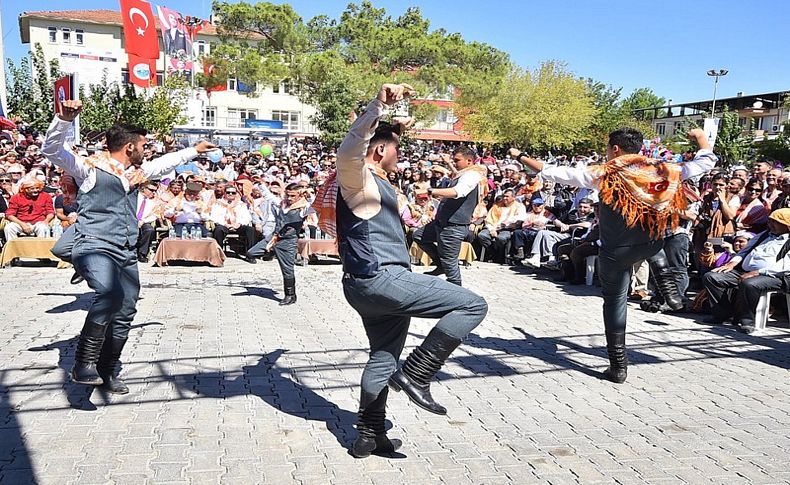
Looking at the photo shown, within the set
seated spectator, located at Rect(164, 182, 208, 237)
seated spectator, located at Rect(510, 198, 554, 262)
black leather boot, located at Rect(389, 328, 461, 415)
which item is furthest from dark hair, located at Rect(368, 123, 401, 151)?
seated spectator, located at Rect(164, 182, 208, 237)

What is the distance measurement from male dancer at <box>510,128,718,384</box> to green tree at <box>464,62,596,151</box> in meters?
43.7

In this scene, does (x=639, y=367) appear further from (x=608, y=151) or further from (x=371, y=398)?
(x=371, y=398)

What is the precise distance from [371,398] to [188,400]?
1.73 m

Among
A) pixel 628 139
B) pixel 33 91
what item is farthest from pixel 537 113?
pixel 628 139

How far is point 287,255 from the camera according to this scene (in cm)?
860

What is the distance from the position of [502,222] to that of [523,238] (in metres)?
0.63

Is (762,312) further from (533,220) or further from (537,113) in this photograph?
(537,113)

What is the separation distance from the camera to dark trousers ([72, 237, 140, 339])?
14.9 feet

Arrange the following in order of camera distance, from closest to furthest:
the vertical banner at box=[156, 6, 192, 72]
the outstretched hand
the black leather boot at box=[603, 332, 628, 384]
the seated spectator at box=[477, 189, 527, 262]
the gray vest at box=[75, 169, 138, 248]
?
the outstretched hand, the gray vest at box=[75, 169, 138, 248], the black leather boot at box=[603, 332, 628, 384], the seated spectator at box=[477, 189, 527, 262], the vertical banner at box=[156, 6, 192, 72]

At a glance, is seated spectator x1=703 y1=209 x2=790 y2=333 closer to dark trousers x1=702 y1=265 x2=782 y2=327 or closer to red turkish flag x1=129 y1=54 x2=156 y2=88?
dark trousers x1=702 y1=265 x2=782 y2=327

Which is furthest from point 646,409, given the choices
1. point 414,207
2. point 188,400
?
point 414,207

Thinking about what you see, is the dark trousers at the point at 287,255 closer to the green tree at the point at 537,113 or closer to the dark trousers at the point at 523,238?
the dark trousers at the point at 523,238

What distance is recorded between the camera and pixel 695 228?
33.5 ft

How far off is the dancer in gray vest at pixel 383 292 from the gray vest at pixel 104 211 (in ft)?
6.12
